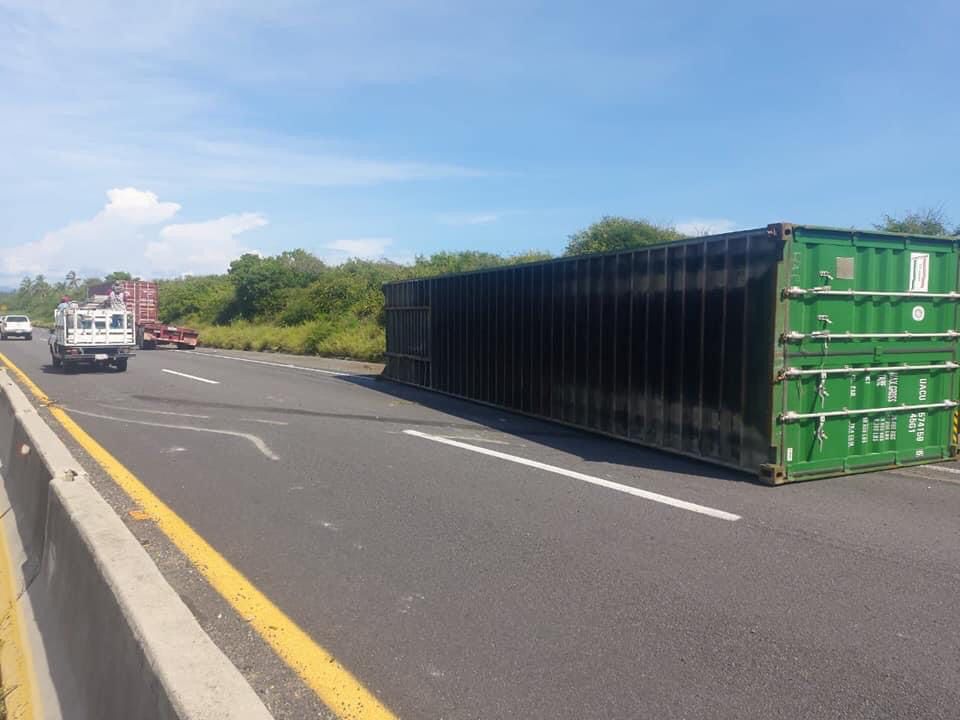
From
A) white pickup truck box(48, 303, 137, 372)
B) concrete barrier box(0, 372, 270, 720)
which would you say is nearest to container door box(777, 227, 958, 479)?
concrete barrier box(0, 372, 270, 720)

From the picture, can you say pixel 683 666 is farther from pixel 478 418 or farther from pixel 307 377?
pixel 307 377

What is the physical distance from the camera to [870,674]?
12.6ft

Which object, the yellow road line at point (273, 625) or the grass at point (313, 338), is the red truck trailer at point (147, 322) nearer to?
the grass at point (313, 338)

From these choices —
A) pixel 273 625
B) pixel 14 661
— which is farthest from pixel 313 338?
pixel 273 625

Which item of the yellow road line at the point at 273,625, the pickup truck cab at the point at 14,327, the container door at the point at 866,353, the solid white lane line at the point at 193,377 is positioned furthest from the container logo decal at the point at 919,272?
the pickup truck cab at the point at 14,327

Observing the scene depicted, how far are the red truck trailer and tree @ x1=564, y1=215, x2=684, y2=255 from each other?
19953mm

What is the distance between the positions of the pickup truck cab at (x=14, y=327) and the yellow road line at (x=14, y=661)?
157 feet

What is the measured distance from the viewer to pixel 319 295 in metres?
40.8

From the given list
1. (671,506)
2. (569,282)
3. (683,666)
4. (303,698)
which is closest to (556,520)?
(671,506)

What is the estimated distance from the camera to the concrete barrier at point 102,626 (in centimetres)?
309

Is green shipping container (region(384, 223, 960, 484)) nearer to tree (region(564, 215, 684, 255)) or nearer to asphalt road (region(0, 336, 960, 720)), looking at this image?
asphalt road (region(0, 336, 960, 720))

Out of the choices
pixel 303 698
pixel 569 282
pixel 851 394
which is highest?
pixel 569 282

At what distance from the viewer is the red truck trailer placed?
124 ft

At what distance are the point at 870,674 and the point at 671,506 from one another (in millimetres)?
3181
